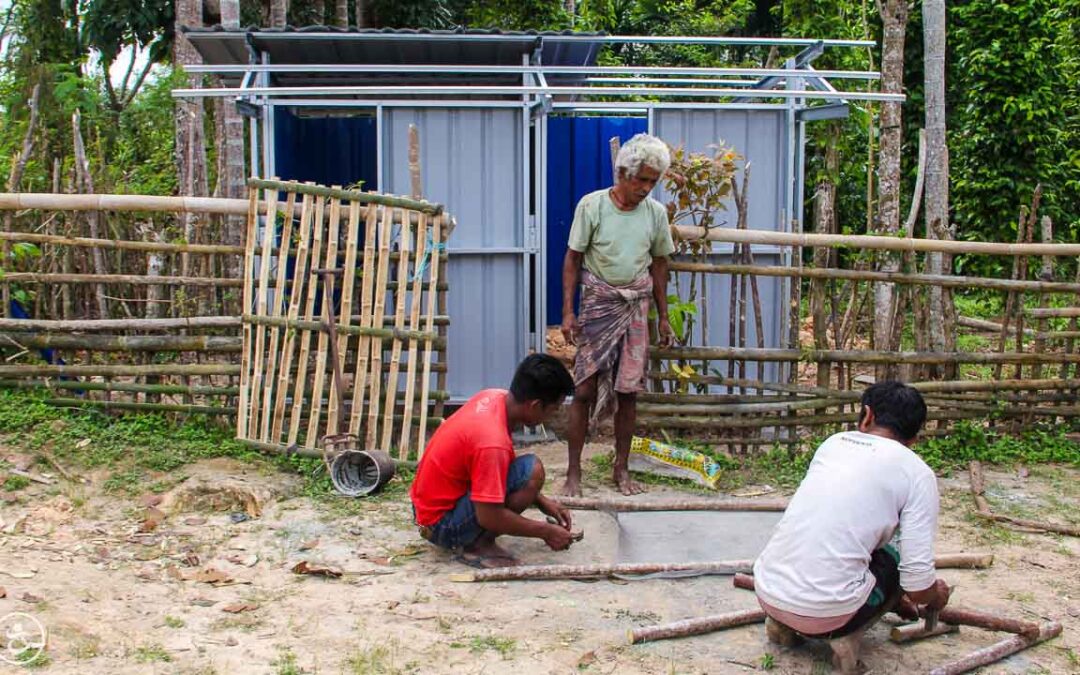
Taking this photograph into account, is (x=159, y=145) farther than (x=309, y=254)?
Yes

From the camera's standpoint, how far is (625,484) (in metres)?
5.71

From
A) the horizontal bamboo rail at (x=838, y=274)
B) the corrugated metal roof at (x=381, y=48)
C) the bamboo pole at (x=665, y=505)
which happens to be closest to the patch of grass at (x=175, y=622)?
the bamboo pole at (x=665, y=505)

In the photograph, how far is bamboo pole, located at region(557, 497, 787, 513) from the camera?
17.3 feet

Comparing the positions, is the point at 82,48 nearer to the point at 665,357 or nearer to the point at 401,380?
the point at 401,380

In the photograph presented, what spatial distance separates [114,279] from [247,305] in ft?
3.06

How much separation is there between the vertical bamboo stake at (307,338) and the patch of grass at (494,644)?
8.00ft

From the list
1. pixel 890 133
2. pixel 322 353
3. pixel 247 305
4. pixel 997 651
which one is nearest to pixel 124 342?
pixel 247 305

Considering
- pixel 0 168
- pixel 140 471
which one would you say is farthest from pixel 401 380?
pixel 0 168

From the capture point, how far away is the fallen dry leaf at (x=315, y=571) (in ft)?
14.5

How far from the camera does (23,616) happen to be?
12.3 feet

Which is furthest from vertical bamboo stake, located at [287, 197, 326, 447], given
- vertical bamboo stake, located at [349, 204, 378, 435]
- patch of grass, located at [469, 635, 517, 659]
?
patch of grass, located at [469, 635, 517, 659]

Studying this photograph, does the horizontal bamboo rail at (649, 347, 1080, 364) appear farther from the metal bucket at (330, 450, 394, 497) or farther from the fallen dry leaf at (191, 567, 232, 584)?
the fallen dry leaf at (191, 567, 232, 584)

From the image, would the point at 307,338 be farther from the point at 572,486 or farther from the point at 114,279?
the point at 572,486

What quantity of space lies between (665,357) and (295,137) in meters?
3.62
